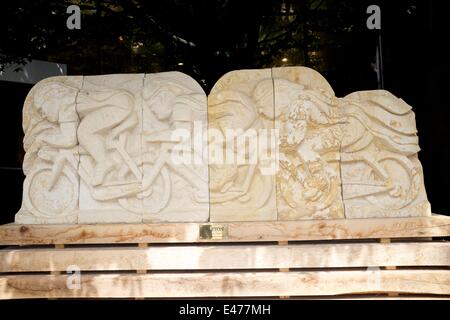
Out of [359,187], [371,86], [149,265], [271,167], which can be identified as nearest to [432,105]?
[371,86]

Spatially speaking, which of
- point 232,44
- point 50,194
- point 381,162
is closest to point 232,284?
point 381,162

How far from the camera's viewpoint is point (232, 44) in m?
6.25

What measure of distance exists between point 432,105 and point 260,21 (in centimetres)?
282

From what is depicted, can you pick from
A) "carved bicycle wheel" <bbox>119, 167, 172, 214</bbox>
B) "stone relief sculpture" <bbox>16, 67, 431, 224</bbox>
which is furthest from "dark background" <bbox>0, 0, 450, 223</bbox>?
"carved bicycle wheel" <bbox>119, 167, 172, 214</bbox>

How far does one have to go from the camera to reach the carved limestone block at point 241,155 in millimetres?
3996

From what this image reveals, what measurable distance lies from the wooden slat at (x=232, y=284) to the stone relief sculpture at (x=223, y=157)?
0.55 meters

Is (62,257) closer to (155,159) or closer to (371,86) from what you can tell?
(155,159)

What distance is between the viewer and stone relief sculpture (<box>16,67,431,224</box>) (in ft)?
13.1

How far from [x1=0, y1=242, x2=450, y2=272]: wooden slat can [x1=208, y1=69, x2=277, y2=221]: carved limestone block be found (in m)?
0.38

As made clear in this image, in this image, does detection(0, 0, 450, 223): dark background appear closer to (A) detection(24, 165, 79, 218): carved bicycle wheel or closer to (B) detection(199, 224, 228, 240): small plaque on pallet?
(A) detection(24, 165, 79, 218): carved bicycle wheel

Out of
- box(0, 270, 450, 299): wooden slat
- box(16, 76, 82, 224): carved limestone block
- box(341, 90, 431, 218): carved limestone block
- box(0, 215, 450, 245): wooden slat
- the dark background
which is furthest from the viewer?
the dark background

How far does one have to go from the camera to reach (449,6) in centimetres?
509

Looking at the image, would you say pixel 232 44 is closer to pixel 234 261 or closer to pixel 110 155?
pixel 110 155

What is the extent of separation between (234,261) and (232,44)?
3691 millimetres
